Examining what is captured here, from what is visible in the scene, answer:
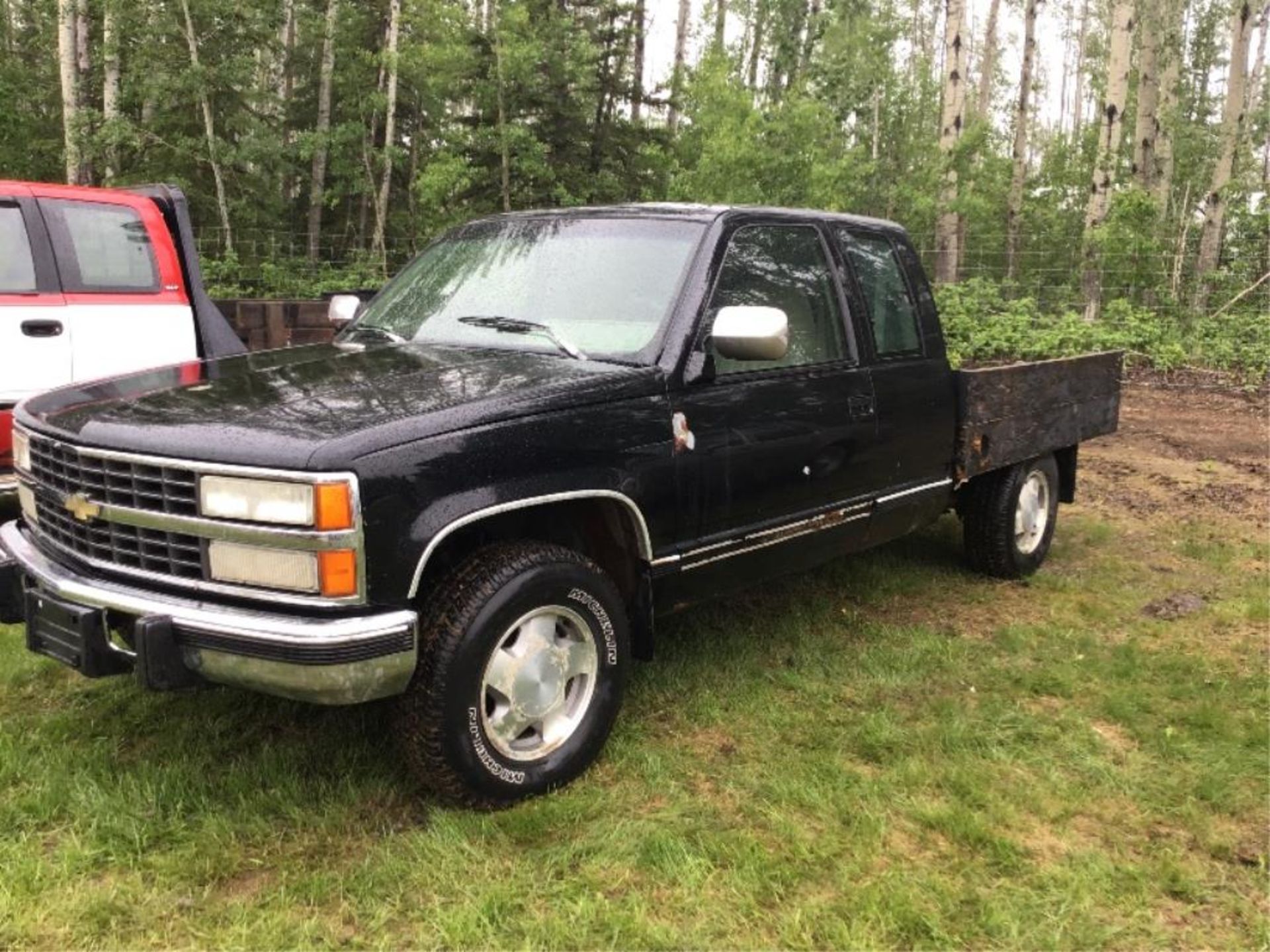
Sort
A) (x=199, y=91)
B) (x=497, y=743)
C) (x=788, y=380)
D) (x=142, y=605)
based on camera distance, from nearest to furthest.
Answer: (x=142, y=605)
(x=497, y=743)
(x=788, y=380)
(x=199, y=91)

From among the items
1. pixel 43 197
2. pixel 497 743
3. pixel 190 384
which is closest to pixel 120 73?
pixel 43 197

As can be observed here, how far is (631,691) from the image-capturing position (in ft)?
12.9

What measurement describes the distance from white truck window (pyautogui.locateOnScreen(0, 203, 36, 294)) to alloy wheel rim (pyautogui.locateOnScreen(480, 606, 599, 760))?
388cm

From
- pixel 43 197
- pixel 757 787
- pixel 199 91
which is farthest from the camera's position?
pixel 199 91

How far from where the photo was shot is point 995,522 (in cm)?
542

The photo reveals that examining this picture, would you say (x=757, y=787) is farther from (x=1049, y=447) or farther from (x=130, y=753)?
(x=1049, y=447)

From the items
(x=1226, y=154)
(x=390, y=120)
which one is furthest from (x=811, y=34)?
(x=390, y=120)

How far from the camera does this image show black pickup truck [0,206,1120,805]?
2.59 metres

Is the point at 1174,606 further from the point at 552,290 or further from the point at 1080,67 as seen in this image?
the point at 1080,67

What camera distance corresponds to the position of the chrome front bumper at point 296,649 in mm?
2533

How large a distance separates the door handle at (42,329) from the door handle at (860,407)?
13.6 feet

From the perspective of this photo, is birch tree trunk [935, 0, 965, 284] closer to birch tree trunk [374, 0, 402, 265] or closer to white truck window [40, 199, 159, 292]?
birch tree trunk [374, 0, 402, 265]

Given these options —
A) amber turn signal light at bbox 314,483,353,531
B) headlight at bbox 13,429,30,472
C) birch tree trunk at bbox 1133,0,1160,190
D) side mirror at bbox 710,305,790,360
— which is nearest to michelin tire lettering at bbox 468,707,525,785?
amber turn signal light at bbox 314,483,353,531

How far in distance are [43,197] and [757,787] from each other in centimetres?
489
